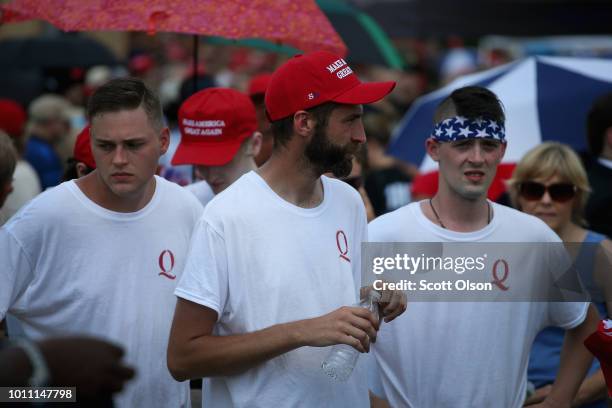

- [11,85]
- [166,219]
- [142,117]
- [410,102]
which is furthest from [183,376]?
[410,102]

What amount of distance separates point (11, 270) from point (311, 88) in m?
1.41

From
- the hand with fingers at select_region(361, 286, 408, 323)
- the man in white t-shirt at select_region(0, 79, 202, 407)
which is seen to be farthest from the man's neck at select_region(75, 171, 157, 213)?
the hand with fingers at select_region(361, 286, 408, 323)

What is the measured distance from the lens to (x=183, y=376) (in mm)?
3869

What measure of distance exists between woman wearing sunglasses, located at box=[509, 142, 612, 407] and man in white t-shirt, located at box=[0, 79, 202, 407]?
2120 mm

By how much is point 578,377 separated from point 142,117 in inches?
91.4

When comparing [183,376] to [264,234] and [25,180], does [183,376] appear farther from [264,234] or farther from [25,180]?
[25,180]

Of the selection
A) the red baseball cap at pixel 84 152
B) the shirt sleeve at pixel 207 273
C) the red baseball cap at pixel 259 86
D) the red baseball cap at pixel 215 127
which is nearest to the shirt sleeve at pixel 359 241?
the shirt sleeve at pixel 207 273

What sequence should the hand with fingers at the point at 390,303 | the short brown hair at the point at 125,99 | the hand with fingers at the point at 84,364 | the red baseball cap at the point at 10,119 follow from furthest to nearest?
the red baseball cap at the point at 10,119 → the short brown hair at the point at 125,99 → the hand with fingers at the point at 390,303 → the hand with fingers at the point at 84,364

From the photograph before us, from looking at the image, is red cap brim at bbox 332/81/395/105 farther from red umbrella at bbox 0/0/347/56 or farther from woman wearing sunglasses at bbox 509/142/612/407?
woman wearing sunglasses at bbox 509/142/612/407

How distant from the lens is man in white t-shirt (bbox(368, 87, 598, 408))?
445 centimetres

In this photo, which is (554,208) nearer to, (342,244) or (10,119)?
(342,244)

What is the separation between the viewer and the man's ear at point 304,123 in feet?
13.5

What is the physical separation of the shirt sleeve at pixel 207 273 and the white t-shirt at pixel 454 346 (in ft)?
3.14

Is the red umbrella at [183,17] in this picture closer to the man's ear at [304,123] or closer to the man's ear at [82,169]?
the man's ear at [82,169]
